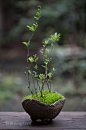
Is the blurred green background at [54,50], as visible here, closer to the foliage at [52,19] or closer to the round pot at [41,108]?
the foliage at [52,19]

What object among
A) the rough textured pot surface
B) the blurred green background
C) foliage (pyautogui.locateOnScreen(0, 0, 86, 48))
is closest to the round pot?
the rough textured pot surface

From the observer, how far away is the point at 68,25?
4.93 m

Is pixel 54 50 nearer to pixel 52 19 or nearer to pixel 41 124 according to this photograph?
pixel 52 19

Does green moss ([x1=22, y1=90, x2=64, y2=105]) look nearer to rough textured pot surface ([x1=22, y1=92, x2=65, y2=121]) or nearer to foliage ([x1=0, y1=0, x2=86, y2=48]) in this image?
rough textured pot surface ([x1=22, y1=92, x2=65, y2=121])

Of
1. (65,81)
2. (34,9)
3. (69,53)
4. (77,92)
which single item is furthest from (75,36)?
(34,9)

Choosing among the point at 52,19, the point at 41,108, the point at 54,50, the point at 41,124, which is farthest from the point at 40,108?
the point at 52,19

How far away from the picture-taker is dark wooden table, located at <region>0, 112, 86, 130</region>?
107 cm

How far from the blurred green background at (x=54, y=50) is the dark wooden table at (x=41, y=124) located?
1390 mm

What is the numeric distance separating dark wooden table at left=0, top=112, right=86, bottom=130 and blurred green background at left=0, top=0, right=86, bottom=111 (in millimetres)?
1390

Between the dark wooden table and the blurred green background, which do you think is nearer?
the dark wooden table

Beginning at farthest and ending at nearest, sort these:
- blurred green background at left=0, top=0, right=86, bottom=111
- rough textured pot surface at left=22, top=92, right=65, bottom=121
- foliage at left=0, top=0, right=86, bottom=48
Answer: foliage at left=0, top=0, right=86, bottom=48 < blurred green background at left=0, top=0, right=86, bottom=111 < rough textured pot surface at left=22, top=92, right=65, bottom=121

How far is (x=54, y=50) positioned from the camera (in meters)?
3.45

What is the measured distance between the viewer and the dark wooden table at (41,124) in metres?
1.07

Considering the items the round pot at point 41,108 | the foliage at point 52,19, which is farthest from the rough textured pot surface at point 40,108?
the foliage at point 52,19
